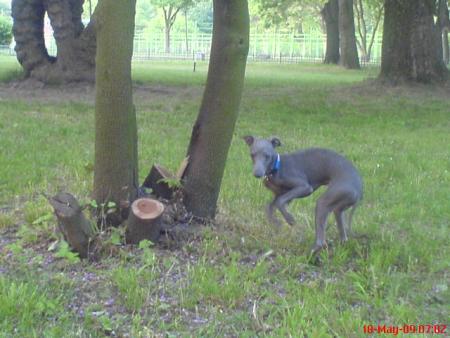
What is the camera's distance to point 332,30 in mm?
49531

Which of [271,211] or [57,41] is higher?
[57,41]

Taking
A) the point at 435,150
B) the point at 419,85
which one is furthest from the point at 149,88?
the point at 435,150

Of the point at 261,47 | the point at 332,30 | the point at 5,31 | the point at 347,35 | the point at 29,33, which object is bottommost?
the point at 29,33

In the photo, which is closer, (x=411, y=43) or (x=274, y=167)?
(x=274, y=167)

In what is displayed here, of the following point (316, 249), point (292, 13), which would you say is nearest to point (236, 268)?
point (316, 249)

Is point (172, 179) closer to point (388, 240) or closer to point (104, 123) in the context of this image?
point (104, 123)

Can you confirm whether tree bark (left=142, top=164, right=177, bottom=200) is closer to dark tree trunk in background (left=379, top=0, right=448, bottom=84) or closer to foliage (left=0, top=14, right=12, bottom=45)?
dark tree trunk in background (left=379, top=0, right=448, bottom=84)

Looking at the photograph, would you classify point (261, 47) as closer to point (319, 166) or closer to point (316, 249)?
point (319, 166)

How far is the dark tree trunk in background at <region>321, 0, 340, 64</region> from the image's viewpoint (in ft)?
163

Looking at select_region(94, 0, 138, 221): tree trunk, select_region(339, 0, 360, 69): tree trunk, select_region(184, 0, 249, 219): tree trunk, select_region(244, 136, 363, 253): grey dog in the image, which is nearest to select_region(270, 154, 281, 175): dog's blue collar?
select_region(244, 136, 363, 253): grey dog

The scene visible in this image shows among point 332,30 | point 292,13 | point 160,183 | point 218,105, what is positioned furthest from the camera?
point 292,13

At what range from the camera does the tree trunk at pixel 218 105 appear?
6.11 meters

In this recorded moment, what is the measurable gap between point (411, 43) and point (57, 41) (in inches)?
332
